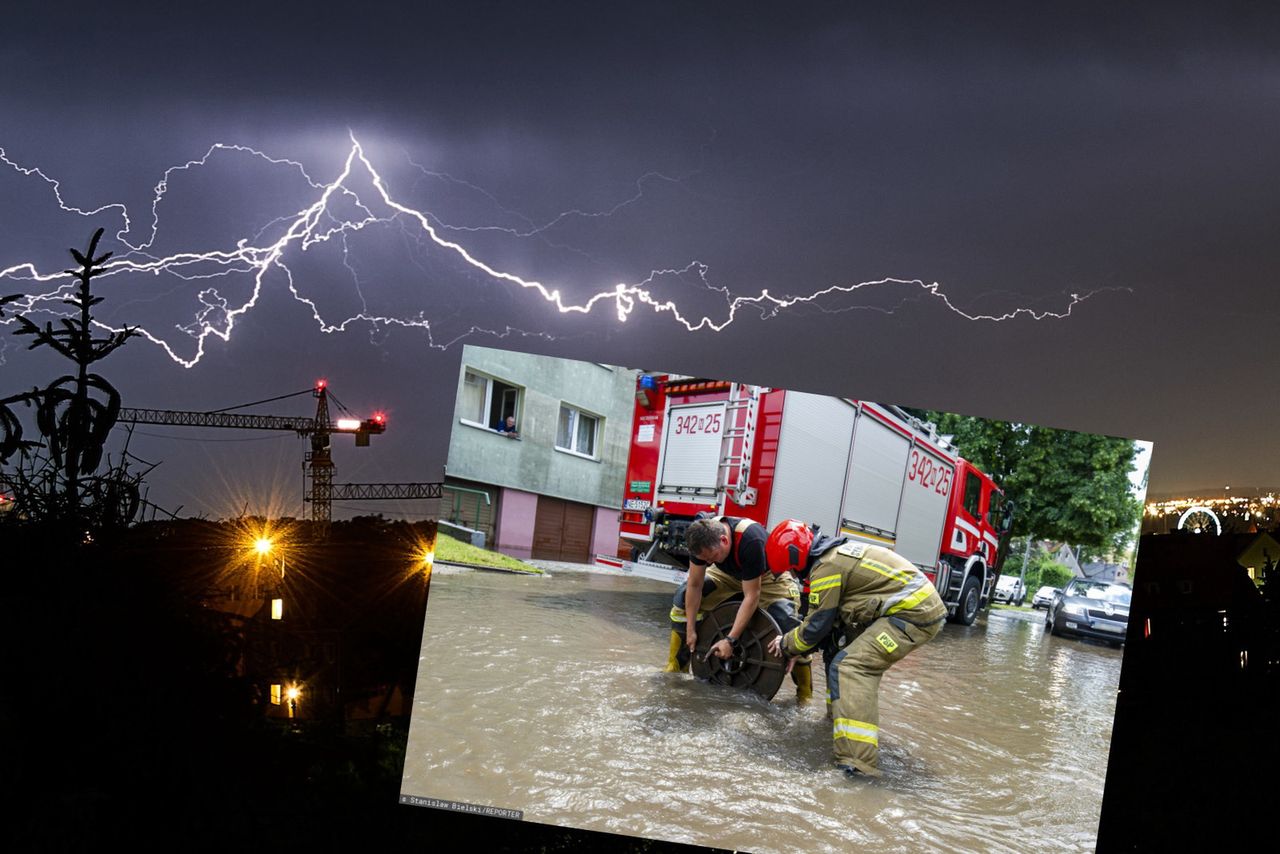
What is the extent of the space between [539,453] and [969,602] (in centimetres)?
202

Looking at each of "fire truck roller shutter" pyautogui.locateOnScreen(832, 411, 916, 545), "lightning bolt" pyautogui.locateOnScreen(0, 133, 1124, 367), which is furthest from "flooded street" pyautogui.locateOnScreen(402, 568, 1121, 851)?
"lightning bolt" pyautogui.locateOnScreen(0, 133, 1124, 367)

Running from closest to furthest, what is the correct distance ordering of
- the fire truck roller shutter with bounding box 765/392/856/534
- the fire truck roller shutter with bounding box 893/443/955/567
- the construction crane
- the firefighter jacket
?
the firefighter jacket, the fire truck roller shutter with bounding box 765/392/856/534, the fire truck roller shutter with bounding box 893/443/955/567, the construction crane

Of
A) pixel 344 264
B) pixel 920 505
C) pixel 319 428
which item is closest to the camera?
pixel 920 505

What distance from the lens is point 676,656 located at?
151 inches

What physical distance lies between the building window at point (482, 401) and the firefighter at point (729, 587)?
3.19 ft

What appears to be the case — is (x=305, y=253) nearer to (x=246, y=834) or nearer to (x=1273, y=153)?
(x=246, y=834)

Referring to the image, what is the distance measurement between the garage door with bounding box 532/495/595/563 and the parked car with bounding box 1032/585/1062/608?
6.59 feet

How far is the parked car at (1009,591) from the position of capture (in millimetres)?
3973

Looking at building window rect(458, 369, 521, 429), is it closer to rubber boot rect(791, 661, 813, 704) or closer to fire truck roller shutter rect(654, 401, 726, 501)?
fire truck roller shutter rect(654, 401, 726, 501)

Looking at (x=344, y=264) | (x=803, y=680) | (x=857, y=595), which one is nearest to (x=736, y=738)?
(x=803, y=680)

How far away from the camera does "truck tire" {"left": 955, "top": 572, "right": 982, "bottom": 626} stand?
151 inches

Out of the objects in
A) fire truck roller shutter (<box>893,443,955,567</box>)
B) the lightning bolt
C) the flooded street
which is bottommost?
the flooded street

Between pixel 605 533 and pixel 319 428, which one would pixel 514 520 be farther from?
pixel 319 428

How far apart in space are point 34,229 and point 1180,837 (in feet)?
25.8
